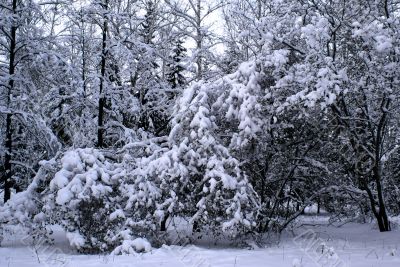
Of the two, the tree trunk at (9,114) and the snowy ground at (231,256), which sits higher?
the tree trunk at (9,114)

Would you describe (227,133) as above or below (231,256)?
above

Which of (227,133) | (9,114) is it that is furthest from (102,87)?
(227,133)

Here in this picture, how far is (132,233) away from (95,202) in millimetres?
1053

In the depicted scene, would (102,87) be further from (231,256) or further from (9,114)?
(231,256)

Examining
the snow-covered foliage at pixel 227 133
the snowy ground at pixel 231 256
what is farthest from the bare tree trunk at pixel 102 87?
the snowy ground at pixel 231 256

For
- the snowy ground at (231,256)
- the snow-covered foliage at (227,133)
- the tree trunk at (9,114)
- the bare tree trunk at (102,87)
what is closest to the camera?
the snowy ground at (231,256)

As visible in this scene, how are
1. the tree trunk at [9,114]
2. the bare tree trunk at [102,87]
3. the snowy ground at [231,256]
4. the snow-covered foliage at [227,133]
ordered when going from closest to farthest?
the snowy ground at [231,256]
the snow-covered foliage at [227,133]
the tree trunk at [9,114]
the bare tree trunk at [102,87]

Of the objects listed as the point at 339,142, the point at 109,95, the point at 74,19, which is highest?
the point at 74,19

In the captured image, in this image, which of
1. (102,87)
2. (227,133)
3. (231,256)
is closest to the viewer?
(231,256)

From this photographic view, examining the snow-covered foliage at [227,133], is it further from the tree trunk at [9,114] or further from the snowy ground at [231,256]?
the snowy ground at [231,256]

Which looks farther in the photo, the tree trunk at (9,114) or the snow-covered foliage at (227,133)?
the tree trunk at (9,114)

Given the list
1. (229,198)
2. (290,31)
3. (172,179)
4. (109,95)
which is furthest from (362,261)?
(109,95)

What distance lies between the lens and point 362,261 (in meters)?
7.23

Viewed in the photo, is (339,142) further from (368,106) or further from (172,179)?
(172,179)
